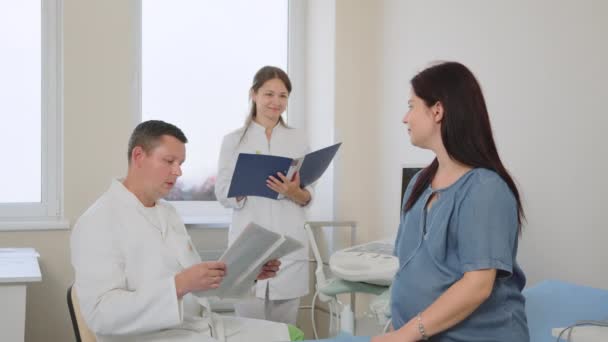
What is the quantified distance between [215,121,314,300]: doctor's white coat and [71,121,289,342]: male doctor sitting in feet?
2.75

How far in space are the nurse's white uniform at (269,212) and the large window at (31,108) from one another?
1018 millimetres

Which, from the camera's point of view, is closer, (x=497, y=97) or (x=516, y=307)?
(x=516, y=307)

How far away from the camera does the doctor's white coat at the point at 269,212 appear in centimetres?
288

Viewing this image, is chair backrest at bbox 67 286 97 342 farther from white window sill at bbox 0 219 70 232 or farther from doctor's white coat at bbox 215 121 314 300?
white window sill at bbox 0 219 70 232

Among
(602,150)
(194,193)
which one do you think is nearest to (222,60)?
(194,193)

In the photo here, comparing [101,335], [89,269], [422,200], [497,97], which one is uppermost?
[497,97]

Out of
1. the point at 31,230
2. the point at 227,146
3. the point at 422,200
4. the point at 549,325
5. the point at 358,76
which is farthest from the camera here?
the point at 358,76

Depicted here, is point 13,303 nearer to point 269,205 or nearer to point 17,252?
point 17,252

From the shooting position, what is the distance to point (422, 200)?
4.45ft

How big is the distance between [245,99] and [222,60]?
0.83ft

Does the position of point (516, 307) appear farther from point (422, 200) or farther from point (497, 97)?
point (497, 97)

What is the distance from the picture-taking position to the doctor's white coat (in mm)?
2875

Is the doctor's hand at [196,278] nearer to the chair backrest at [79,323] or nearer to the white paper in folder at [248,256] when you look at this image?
the white paper in folder at [248,256]

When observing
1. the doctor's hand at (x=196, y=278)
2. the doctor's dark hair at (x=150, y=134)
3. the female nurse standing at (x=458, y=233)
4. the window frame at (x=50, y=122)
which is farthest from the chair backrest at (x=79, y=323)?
the window frame at (x=50, y=122)
